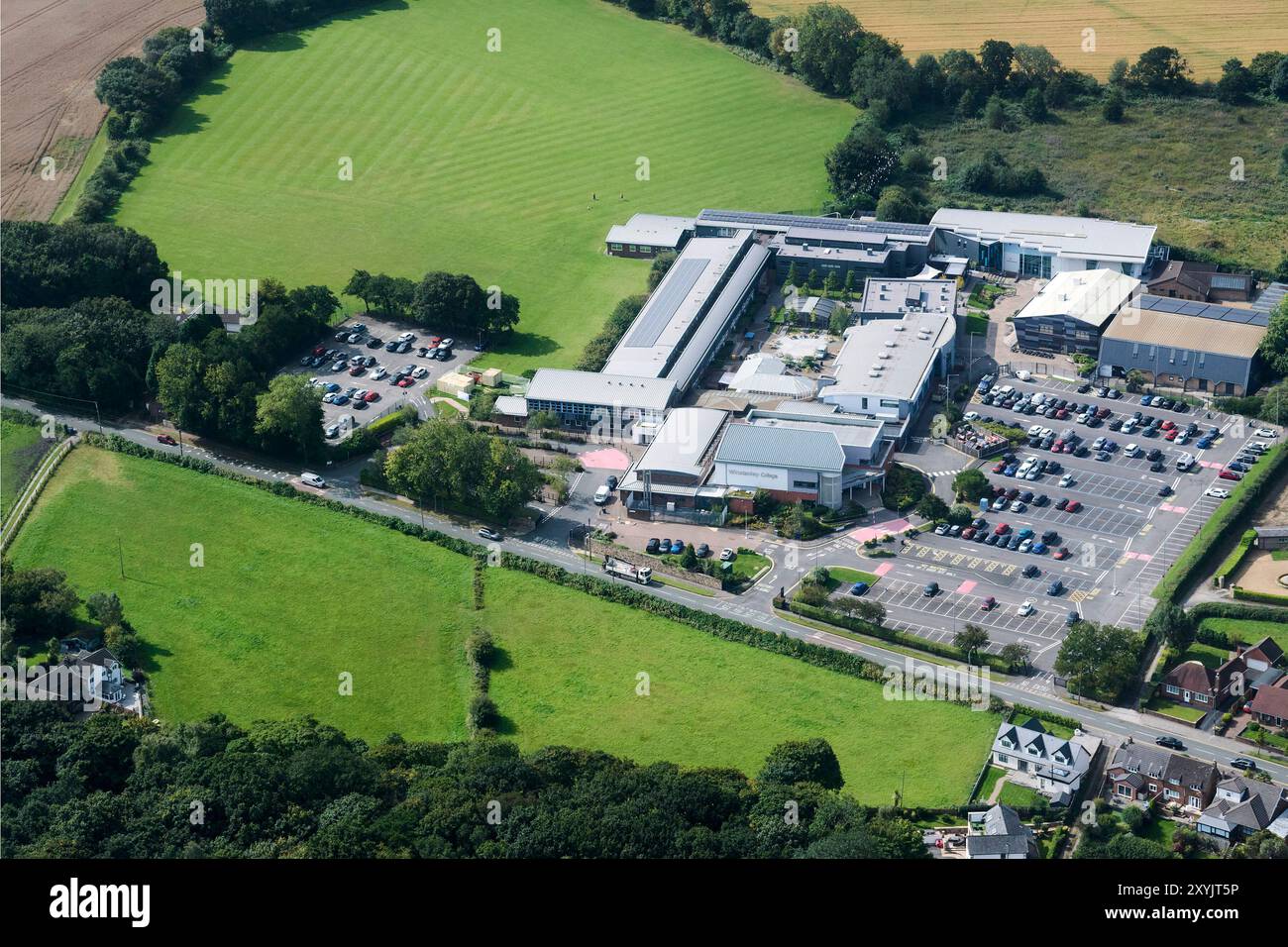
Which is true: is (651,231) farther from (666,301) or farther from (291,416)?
(291,416)

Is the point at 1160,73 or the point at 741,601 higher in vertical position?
the point at 1160,73

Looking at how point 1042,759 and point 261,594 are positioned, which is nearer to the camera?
point 1042,759

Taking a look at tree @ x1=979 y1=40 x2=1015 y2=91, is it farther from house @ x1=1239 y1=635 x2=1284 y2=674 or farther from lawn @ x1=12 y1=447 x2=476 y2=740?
lawn @ x1=12 y1=447 x2=476 y2=740

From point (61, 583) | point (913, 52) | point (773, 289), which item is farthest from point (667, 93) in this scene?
point (61, 583)

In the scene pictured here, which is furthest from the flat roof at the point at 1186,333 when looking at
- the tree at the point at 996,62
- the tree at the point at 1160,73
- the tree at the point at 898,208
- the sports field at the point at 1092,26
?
the sports field at the point at 1092,26

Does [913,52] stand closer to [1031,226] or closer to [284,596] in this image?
[1031,226]

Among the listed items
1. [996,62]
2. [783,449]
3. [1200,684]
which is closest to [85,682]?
[783,449]

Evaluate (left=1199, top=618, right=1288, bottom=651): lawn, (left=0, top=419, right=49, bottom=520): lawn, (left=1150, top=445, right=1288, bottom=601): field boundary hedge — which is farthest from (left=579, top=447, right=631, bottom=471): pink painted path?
(left=1199, top=618, right=1288, bottom=651): lawn
